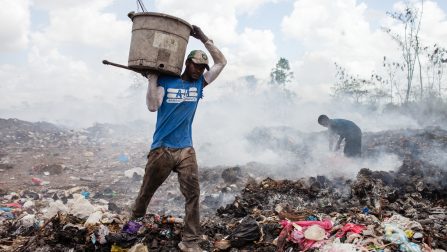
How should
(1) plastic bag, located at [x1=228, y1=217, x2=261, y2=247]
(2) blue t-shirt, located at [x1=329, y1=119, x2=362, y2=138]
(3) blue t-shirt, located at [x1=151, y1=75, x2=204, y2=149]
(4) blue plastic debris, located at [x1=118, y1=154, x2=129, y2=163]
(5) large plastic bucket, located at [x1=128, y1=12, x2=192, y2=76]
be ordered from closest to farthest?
1. (5) large plastic bucket, located at [x1=128, y1=12, x2=192, y2=76]
2. (3) blue t-shirt, located at [x1=151, y1=75, x2=204, y2=149]
3. (1) plastic bag, located at [x1=228, y1=217, x2=261, y2=247]
4. (2) blue t-shirt, located at [x1=329, y1=119, x2=362, y2=138]
5. (4) blue plastic debris, located at [x1=118, y1=154, x2=129, y2=163]

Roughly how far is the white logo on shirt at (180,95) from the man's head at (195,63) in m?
0.14

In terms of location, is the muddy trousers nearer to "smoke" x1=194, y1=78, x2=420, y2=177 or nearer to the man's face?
the man's face

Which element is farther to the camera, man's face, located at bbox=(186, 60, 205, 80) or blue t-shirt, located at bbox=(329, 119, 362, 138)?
blue t-shirt, located at bbox=(329, 119, 362, 138)

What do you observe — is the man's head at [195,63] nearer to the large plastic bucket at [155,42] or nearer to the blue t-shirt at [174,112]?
the blue t-shirt at [174,112]

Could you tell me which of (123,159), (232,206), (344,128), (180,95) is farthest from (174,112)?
(123,159)

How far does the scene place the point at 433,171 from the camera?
7398 mm

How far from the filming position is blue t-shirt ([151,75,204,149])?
3.32 metres

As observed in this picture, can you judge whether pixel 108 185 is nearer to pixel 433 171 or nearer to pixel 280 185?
pixel 280 185

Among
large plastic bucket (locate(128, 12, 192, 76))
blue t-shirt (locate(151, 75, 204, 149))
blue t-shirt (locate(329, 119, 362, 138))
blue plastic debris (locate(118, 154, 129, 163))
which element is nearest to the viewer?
large plastic bucket (locate(128, 12, 192, 76))

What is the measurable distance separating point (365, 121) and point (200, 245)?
69.3 ft

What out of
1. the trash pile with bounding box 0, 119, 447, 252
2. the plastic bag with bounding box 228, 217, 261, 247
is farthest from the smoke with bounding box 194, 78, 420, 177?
the plastic bag with bounding box 228, 217, 261, 247

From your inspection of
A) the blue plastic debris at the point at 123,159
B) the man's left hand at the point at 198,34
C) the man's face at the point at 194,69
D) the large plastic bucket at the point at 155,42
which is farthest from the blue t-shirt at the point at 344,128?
the blue plastic debris at the point at 123,159

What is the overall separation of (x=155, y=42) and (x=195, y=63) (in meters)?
0.44

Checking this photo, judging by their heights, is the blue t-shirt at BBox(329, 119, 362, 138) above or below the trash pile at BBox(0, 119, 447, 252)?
above
